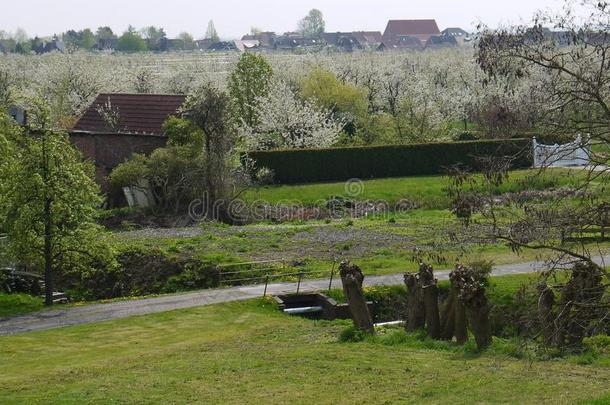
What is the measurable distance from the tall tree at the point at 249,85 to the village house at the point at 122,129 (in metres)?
11.0

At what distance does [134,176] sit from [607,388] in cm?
3143

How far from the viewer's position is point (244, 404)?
16375mm

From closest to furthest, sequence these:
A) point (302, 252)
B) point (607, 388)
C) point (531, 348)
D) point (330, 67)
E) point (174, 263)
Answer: point (607, 388) < point (531, 348) < point (174, 263) < point (302, 252) < point (330, 67)

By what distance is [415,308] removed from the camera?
22.8 metres

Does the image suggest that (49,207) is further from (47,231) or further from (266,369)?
(266,369)

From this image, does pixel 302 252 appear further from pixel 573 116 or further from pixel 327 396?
pixel 573 116

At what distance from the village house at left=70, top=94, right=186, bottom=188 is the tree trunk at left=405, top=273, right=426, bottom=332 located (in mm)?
26557

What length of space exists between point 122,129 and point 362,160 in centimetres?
1261

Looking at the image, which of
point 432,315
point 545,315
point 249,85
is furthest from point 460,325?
point 249,85

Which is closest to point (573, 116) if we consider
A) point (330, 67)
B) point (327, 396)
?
point (327, 396)

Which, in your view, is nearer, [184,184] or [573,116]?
[573,116]

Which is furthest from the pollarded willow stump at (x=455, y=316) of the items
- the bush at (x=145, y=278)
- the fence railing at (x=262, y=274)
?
the bush at (x=145, y=278)

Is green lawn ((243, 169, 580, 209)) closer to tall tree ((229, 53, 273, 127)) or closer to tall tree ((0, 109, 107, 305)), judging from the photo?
tall tree ((229, 53, 273, 127))

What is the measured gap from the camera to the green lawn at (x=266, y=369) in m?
16.5
